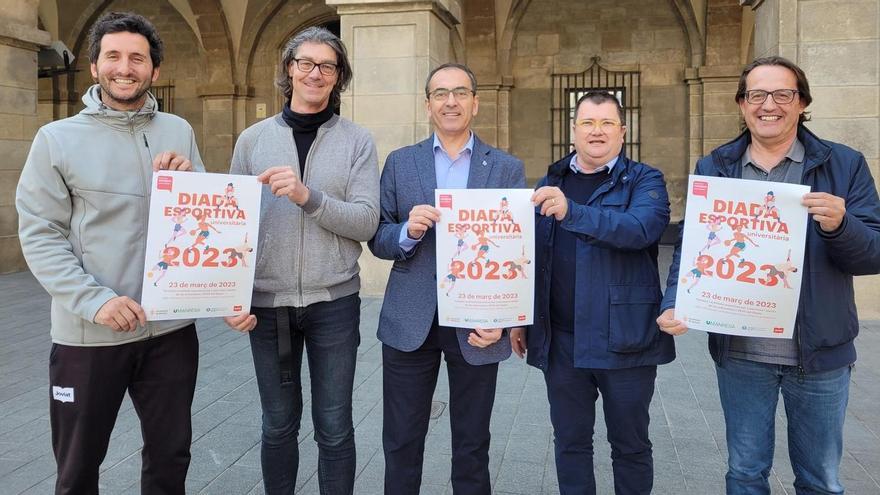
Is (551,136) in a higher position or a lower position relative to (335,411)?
higher

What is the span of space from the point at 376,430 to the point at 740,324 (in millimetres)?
2409

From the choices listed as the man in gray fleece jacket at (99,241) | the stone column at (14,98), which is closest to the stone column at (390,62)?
the stone column at (14,98)

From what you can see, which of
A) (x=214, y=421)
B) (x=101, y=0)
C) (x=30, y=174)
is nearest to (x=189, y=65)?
(x=101, y=0)

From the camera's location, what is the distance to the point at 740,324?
2250 millimetres

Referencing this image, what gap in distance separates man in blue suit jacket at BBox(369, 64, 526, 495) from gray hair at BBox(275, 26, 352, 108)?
35 cm

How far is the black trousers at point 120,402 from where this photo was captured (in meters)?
2.20

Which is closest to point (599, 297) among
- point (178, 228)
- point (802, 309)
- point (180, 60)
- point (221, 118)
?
point (802, 309)

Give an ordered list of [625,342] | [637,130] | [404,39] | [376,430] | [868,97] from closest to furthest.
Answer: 1. [625,342]
2. [376,430]
3. [868,97]
4. [404,39]
5. [637,130]

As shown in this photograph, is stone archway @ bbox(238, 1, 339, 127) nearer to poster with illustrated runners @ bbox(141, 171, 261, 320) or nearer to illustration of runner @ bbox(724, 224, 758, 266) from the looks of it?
poster with illustrated runners @ bbox(141, 171, 261, 320)

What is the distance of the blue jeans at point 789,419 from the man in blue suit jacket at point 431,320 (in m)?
0.87

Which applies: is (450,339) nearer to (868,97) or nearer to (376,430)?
(376,430)

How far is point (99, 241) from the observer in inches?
87.0

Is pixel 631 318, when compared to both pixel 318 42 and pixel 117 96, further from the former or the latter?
pixel 117 96

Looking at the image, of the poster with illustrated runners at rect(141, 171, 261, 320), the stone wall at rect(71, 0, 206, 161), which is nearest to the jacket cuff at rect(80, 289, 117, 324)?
the poster with illustrated runners at rect(141, 171, 261, 320)
